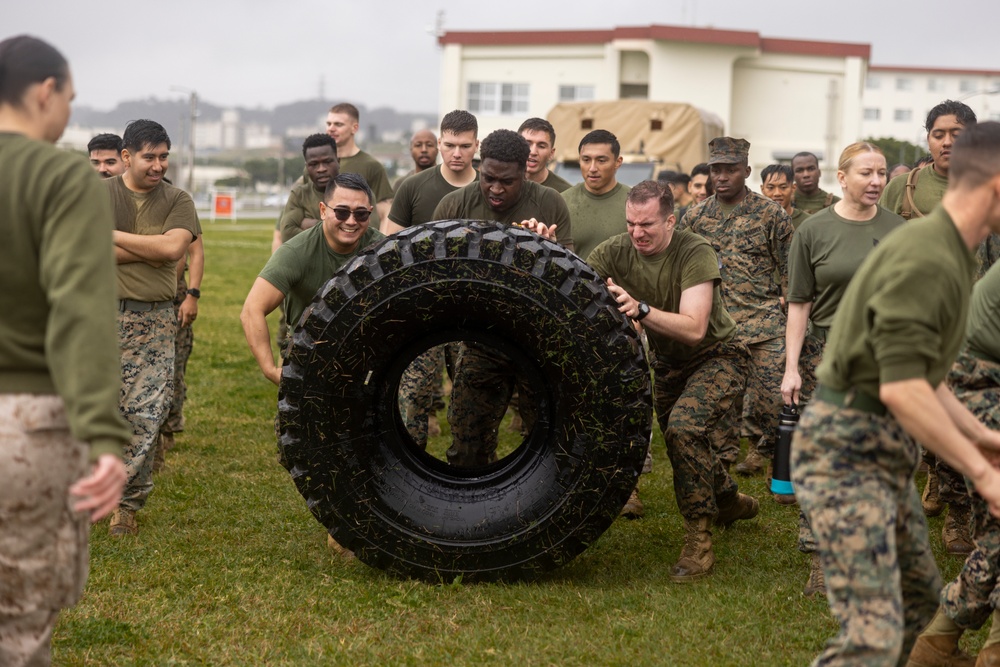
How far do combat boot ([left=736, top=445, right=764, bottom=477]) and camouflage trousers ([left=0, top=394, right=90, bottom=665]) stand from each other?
19.2 ft

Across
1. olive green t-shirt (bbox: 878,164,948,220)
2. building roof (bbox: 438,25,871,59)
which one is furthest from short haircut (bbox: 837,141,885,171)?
building roof (bbox: 438,25,871,59)

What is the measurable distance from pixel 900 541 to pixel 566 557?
2.16 metres

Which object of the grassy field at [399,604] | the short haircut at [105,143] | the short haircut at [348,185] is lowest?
the grassy field at [399,604]

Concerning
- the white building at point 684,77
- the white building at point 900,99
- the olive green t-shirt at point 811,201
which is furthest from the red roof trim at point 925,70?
the olive green t-shirt at point 811,201

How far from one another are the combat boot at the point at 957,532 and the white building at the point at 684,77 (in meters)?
40.8

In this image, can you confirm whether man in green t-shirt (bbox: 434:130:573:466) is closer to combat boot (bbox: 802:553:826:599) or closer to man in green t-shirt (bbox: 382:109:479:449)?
man in green t-shirt (bbox: 382:109:479:449)

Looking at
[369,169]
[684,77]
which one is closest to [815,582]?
[369,169]

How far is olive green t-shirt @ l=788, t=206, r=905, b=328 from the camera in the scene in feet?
20.7

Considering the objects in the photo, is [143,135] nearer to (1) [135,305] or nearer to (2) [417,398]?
(1) [135,305]

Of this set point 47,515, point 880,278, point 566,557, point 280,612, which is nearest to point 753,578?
point 566,557

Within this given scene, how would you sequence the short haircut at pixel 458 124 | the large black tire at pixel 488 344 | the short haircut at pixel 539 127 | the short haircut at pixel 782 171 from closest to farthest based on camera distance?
the large black tire at pixel 488 344 < the short haircut at pixel 458 124 < the short haircut at pixel 539 127 < the short haircut at pixel 782 171

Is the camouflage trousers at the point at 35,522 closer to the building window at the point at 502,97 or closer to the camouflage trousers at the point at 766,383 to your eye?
the camouflage trousers at the point at 766,383

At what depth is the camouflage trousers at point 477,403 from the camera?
21.3 feet

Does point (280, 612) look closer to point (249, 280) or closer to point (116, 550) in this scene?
point (116, 550)
